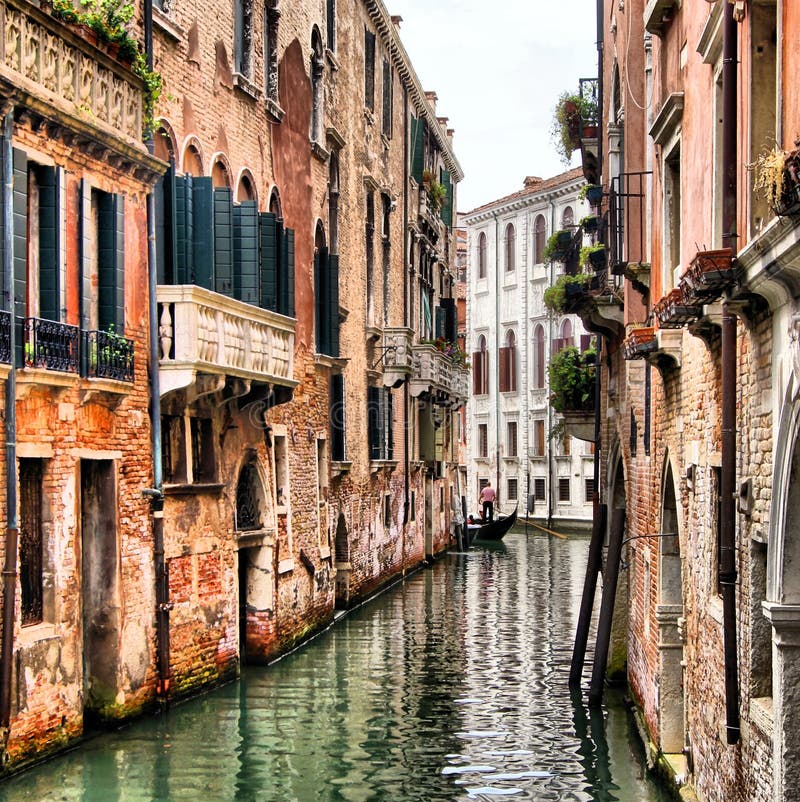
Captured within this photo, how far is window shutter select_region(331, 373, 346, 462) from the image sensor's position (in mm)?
20594

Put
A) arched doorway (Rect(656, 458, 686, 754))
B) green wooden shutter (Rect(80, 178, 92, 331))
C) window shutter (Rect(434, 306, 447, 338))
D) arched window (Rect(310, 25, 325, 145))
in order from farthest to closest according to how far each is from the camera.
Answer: window shutter (Rect(434, 306, 447, 338))
arched window (Rect(310, 25, 325, 145))
green wooden shutter (Rect(80, 178, 92, 331))
arched doorway (Rect(656, 458, 686, 754))

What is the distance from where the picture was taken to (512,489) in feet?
156

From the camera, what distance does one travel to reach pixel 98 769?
10531mm

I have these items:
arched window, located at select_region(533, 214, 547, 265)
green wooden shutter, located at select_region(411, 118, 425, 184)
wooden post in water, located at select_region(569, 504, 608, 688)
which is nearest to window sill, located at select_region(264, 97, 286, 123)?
wooden post in water, located at select_region(569, 504, 608, 688)

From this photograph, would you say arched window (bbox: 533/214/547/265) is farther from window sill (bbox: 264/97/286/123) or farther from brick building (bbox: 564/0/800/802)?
brick building (bbox: 564/0/800/802)

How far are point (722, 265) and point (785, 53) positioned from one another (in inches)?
38.1

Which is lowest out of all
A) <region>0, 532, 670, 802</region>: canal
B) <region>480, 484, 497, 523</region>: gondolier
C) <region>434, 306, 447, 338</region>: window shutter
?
<region>0, 532, 670, 802</region>: canal

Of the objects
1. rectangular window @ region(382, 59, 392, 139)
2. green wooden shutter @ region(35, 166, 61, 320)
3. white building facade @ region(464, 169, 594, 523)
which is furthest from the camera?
white building facade @ region(464, 169, 594, 523)

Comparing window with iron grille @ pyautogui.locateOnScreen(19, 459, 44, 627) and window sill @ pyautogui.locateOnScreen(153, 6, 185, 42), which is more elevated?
window sill @ pyautogui.locateOnScreen(153, 6, 185, 42)

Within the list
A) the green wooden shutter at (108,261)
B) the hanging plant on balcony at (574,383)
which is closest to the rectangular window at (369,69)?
the hanging plant on balcony at (574,383)

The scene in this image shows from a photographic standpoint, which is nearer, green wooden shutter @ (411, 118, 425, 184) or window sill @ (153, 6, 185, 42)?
window sill @ (153, 6, 185, 42)

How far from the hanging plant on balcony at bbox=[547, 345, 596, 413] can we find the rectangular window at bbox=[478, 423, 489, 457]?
86.6ft

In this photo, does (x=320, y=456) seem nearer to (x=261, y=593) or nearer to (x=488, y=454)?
(x=261, y=593)

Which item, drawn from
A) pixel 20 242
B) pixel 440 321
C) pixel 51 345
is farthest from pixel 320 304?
pixel 440 321
